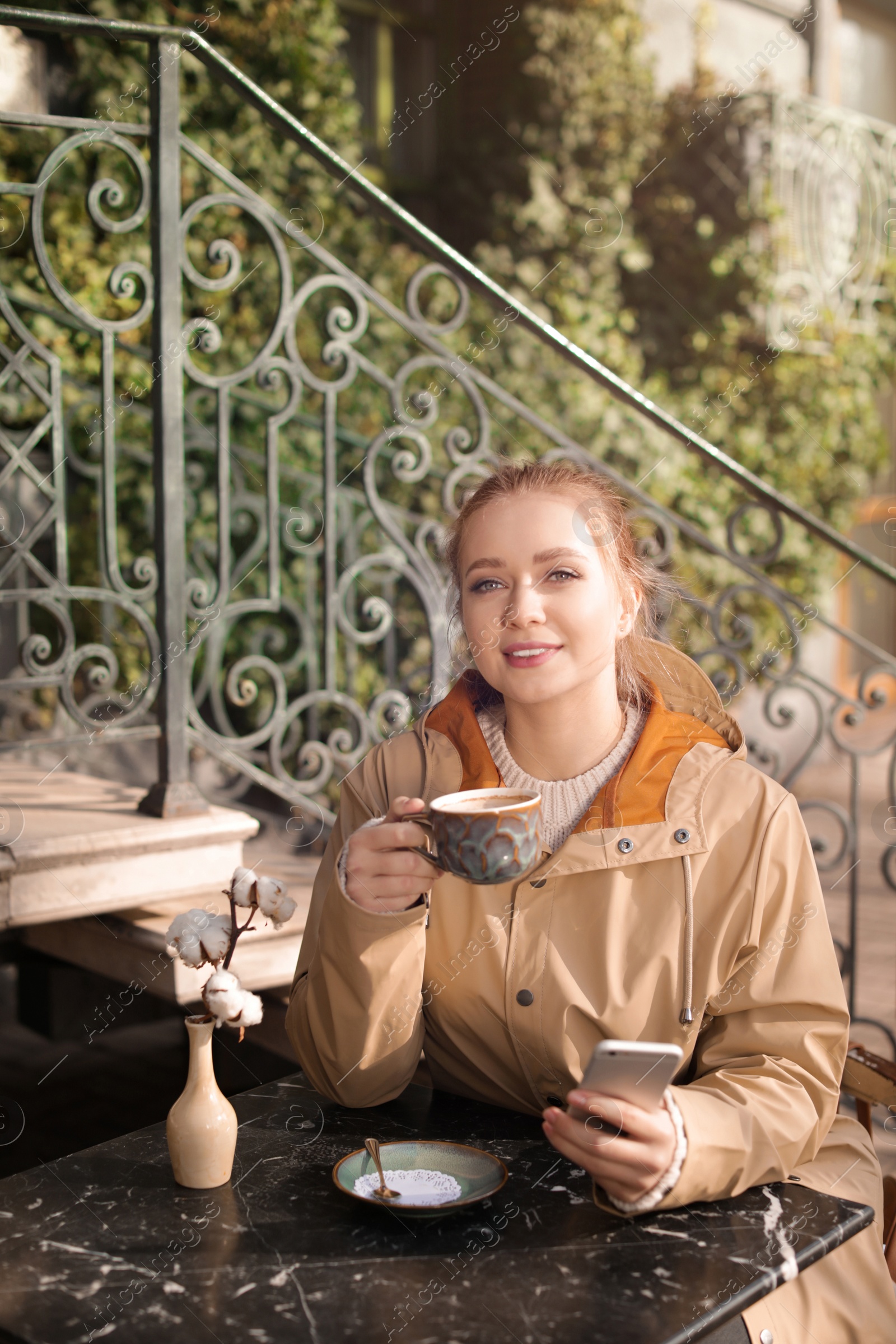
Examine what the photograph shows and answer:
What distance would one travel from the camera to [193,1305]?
1369 mm

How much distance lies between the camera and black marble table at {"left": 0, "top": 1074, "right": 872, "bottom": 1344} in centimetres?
133

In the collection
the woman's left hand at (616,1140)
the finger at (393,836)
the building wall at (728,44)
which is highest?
the building wall at (728,44)

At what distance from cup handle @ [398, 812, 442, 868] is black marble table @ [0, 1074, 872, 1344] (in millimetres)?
443

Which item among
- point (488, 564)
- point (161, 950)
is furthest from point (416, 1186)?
point (161, 950)

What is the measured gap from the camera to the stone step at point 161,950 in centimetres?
271

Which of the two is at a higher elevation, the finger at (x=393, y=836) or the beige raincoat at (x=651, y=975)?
the finger at (x=393, y=836)

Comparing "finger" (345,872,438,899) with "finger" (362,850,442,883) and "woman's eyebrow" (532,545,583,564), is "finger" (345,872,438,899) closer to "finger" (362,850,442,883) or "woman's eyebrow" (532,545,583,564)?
"finger" (362,850,442,883)

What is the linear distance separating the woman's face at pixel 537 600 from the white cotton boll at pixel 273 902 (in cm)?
47

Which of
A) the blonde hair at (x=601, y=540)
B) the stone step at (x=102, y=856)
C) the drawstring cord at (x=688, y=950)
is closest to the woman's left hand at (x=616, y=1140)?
the drawstring cord at (x=688, y=950)

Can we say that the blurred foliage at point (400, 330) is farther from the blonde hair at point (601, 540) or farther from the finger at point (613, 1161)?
the finger at point (613, 1161)

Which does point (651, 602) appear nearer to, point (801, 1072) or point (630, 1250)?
point (801, 1072)

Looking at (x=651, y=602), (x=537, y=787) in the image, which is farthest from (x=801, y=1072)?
(x=651, y=602)

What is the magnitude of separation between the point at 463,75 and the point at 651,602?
23.1ft

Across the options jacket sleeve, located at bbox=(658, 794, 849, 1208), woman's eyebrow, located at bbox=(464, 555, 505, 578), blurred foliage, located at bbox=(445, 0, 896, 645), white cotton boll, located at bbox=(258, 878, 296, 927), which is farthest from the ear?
blurred foliage, located at bbox=(445, 0, 896, 645)
